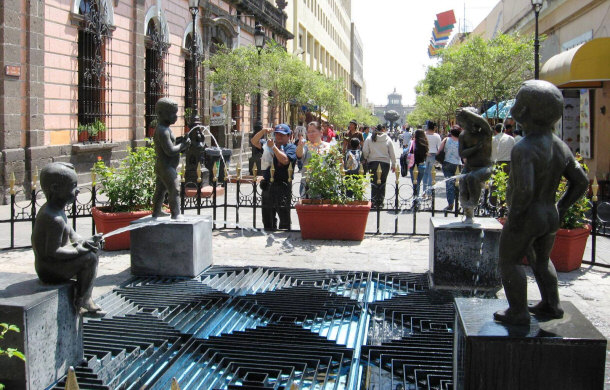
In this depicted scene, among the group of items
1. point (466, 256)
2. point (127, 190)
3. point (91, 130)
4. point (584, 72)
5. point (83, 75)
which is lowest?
point (466, 256)

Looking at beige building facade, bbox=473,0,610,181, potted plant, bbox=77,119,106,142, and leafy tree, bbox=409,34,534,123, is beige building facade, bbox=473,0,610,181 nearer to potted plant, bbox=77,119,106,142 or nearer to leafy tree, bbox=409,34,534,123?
leafy tree, bbox=409,34,534,123

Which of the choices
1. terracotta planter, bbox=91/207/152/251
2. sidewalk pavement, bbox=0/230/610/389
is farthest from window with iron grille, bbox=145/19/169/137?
terracotta planter, bbox=91/207/152/251

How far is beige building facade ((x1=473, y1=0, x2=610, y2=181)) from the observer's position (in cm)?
1484

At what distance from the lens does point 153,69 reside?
1952 centimetres

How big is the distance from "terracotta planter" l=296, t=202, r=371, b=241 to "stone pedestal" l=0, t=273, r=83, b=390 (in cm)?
464

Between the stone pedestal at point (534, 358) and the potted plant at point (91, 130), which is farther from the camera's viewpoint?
the potted plant at point (91, 130)

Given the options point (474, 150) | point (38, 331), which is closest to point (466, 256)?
point (474, 150)

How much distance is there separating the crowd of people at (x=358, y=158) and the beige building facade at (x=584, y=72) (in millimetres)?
2146

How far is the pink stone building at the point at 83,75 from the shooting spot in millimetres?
12562

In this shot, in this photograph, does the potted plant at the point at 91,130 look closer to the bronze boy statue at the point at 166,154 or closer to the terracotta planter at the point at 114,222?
the terracotta planter at the point at 114,222

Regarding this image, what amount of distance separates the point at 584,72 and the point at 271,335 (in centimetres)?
1286

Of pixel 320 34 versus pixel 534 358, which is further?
pixel 320 34

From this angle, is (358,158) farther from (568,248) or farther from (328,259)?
(568,248)

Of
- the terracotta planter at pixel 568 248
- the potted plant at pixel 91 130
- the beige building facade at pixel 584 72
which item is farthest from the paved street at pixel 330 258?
the beige building facade at pixel 584 72
